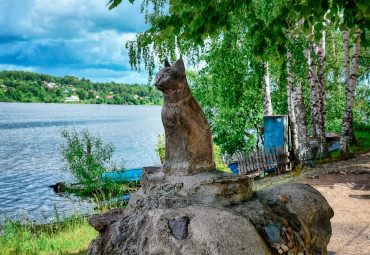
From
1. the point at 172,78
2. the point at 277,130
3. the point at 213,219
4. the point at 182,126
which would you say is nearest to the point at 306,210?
the point at 213,219

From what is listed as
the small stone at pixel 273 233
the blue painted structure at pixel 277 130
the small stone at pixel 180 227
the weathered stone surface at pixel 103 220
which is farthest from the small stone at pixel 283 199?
the blue painted structure at pixel 277 130

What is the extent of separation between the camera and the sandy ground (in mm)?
4789

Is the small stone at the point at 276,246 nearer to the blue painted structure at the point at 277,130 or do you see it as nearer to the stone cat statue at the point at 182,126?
the stone cat statue at the point at 182,126

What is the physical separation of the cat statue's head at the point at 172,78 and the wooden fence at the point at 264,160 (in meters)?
10.5

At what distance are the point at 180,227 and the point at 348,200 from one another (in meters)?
5.78

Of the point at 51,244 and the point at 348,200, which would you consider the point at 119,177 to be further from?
the point at 348,200

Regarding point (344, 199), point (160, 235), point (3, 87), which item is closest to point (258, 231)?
point (160, 235)

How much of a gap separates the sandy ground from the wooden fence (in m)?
2.29

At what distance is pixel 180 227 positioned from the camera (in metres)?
2.35

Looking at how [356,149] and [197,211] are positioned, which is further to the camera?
[356,149]

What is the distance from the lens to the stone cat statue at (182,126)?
10.00 ft

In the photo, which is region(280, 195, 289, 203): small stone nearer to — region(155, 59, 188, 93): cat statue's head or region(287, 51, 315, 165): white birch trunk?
region(155, 59, 188, 93): cat statue's head

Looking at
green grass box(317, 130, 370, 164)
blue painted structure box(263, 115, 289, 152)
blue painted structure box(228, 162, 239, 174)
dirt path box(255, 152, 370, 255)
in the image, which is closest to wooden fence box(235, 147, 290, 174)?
blue painted structure box(263, 115, 289, 152)

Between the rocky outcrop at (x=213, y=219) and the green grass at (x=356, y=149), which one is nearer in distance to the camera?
the rocky outcrop at (x=213, y=219)
